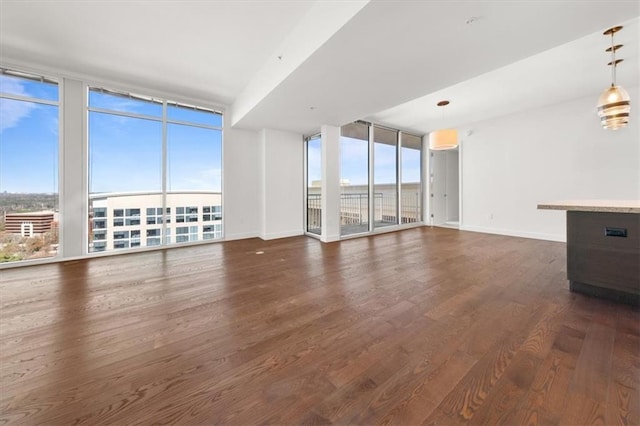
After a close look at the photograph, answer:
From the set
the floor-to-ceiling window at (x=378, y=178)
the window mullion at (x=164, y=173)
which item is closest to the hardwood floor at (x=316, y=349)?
the window mullion at (x=164, y=173)

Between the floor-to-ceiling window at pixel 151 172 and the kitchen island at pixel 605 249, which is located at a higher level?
the floor-to-ceiling window at pixel 151 172

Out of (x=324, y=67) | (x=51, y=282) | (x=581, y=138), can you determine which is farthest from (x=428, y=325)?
(x=581, y=138)

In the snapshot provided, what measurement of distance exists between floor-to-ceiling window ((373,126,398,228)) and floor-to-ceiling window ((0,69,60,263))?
5.92m

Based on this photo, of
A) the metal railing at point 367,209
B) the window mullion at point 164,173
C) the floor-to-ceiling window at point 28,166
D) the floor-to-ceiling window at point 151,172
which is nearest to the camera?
the floor-to-ceiling window at point 28,166

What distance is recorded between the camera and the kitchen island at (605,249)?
2139 millimetres

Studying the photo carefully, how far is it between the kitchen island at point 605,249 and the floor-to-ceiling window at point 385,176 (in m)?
3.89

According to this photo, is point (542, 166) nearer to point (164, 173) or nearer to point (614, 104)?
point (614, 104)

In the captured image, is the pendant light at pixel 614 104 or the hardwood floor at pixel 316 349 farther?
the pendant light at pixel 614 104

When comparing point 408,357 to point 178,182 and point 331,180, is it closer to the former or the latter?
point 331,180

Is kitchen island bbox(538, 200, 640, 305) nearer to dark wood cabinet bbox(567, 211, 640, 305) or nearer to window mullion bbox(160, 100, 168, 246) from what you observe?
dark wood cabinet bbox(567, 211, 640, 305)

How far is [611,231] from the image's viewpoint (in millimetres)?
2258

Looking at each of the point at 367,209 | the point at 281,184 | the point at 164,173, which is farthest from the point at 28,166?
the point at 367,209

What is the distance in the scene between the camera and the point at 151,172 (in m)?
4.50

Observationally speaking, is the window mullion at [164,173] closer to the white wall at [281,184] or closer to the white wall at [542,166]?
the white wall at [281,184]
